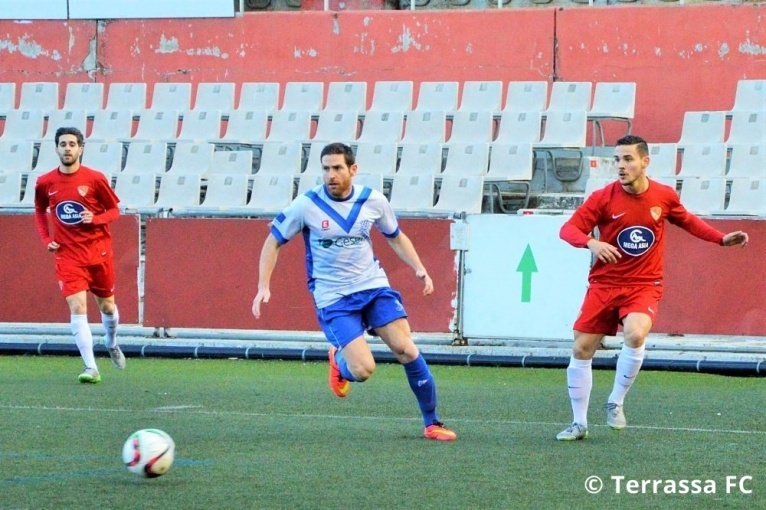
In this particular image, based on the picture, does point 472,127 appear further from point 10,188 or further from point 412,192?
point 10,188

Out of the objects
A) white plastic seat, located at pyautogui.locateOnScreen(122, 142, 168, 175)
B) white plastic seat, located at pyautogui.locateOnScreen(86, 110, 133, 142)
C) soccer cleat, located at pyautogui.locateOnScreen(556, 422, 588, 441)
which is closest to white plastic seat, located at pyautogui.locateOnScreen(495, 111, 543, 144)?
white plastic seat, located at pyautogui.locateOnScreen(122, 142, 168, 175)

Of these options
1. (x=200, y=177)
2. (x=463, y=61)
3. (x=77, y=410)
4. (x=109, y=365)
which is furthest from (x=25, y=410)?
(x=463, y=61)

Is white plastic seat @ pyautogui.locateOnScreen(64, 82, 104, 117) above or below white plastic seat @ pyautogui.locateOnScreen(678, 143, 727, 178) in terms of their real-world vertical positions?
above

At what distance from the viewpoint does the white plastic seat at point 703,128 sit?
697 inches

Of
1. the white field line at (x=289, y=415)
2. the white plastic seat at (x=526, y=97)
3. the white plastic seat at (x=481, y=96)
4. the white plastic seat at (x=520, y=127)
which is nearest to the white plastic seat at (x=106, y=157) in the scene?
the white plastic seat at (x=481, y=96)

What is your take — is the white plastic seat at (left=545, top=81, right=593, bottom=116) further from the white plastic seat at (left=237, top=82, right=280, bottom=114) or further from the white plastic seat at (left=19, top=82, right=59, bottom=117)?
the white plastic seat at (left=19, top=82, right=59, bottom=117)

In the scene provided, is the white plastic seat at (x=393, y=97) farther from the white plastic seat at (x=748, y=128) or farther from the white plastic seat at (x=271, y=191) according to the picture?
the white plastic seat at (x=748, y=128)

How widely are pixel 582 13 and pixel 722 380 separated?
8554 mm

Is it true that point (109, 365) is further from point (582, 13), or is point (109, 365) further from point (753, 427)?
point (582, 13)

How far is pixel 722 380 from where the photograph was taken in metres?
12.8

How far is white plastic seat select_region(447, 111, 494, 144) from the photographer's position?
1825 centimetres

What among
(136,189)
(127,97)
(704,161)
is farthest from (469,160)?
(127,97)

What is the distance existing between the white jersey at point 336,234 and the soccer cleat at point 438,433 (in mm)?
980

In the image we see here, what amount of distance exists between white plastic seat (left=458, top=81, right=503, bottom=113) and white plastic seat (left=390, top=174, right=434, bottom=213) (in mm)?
1995
